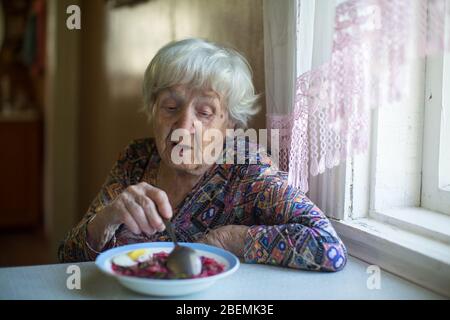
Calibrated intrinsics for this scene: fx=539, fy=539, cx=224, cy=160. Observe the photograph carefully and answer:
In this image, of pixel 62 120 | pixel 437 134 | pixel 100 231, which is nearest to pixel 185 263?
pixel 100 231

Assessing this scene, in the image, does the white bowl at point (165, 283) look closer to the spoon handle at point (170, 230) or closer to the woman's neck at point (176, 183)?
the spoon handle at point (170, 230)

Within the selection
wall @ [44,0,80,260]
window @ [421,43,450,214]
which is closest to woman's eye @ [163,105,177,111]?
window @ [421,43,450,214]

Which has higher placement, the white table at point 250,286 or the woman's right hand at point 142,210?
the woman's right hand at point 142,210

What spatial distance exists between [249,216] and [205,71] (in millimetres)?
390

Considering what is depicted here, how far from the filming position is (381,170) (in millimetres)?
1323

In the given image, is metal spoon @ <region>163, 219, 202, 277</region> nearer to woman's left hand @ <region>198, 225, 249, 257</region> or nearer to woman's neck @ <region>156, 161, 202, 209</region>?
woman's left hand @ <region>198, 225, 249, 257</region>

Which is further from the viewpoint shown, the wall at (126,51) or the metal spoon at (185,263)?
the wall at (126,51)

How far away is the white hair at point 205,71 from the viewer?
4.53 feet

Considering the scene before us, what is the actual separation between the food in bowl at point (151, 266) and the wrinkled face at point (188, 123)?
345 mm

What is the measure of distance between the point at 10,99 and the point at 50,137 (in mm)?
1457

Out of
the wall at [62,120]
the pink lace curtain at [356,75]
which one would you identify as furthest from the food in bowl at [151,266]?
the wall at [62,120]

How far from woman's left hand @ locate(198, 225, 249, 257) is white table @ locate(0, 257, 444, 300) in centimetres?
6
